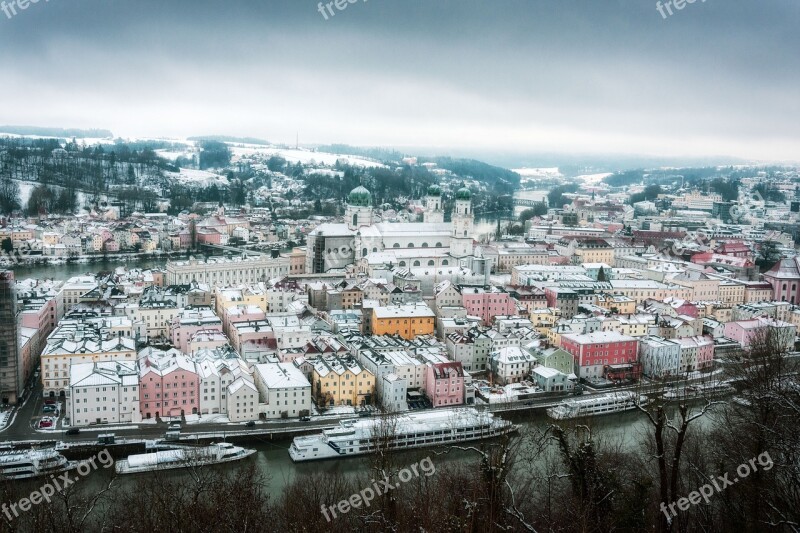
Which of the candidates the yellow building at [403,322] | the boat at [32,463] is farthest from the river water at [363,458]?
the yellow building at [403,322]

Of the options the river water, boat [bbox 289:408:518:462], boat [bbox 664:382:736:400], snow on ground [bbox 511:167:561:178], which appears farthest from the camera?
snow on ground [bbox 511:167:561:178]

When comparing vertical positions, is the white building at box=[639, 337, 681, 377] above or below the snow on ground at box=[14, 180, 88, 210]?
below

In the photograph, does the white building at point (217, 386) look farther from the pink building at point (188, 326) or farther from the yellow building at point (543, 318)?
the yellow building at point (543, 318)

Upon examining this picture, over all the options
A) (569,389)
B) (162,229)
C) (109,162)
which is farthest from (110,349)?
(109,162)

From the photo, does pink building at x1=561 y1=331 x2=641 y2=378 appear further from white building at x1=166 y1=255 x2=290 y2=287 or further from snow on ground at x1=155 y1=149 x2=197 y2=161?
snow on ground at x1=155 y1=149 x2=197 y2=161

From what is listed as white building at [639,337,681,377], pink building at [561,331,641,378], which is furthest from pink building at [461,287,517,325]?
white building at [639,337,681,377]

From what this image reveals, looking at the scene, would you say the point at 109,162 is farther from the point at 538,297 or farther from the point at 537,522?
the point at 537,522

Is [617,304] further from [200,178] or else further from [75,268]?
[200,178]
